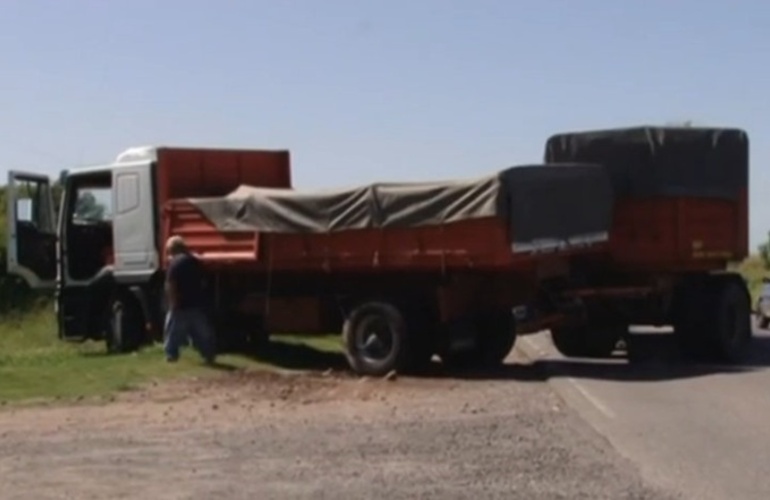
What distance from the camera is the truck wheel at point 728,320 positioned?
843 inches

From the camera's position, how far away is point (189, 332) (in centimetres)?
2139

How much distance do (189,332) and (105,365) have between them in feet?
3.67

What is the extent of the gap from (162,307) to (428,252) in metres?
5.23

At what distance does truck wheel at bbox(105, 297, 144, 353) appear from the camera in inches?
949

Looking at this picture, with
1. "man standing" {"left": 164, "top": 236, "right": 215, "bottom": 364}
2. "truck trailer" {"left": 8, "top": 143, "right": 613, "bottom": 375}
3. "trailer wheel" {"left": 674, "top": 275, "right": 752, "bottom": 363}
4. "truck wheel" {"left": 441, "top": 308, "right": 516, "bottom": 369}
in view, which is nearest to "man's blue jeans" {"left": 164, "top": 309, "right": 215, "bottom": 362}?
"man standing" {"left": 164, "top": 236, "right": 215, "bottom": 364}

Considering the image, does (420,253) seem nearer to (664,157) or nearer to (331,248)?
(331,248)

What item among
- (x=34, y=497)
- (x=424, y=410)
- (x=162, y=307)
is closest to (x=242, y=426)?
(x=424, y=410)

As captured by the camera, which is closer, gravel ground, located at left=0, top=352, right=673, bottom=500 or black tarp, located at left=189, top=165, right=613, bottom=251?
gravel ground, located at left=0, top=352, right=673, bottom=500

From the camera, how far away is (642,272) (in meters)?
21.5

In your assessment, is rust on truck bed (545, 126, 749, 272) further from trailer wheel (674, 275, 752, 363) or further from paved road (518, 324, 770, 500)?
paved road (518, 324, 770, 500)

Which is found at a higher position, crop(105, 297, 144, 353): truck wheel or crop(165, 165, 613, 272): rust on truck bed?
crop(165, 165, 613, 272): rust on truck bed

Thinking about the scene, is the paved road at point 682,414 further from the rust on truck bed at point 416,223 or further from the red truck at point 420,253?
the rust on truck bed at point 416,223

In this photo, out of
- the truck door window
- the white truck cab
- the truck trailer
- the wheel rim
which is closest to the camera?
the truck trailer

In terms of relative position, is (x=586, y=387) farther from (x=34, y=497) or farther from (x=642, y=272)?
(x=34, y=497)
